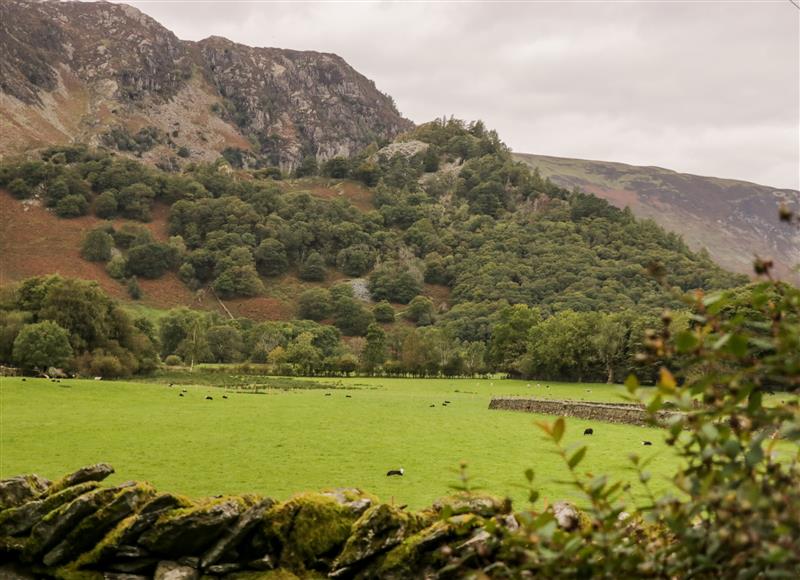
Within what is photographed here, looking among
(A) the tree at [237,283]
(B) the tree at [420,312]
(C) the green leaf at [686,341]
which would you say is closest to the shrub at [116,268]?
(A) the tree at [237,283]

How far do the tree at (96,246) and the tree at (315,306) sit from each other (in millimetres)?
41130

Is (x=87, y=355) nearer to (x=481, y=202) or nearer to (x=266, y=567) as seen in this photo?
(x=266, y=567)

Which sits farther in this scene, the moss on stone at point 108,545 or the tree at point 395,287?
the tree at point 395,287

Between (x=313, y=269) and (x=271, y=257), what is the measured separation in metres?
10.3

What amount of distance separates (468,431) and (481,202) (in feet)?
559

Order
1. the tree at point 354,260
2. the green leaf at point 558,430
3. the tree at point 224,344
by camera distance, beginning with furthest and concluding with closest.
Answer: the tree at point 354,260 → the tree at point 224,344 → the green leaf at point 558,430

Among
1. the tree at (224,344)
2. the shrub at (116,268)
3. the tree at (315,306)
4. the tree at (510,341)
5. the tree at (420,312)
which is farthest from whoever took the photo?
the tree at (420,312)

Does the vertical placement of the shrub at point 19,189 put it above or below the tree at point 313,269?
above

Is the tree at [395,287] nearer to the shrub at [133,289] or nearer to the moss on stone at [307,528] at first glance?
the shrub at [133,289]

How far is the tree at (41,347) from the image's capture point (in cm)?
5575

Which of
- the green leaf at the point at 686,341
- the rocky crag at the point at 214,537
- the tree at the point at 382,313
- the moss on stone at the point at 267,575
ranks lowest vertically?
the tree at the point at 382,313

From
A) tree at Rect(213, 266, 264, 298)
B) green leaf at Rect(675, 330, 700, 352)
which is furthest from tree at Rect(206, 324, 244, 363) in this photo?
green leaf at Rect(675, 330, 700, 352)

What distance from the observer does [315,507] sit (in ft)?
32.3

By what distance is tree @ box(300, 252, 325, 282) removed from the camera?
163375 millimetres
